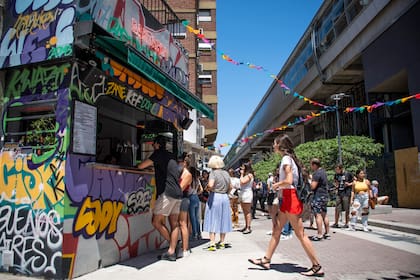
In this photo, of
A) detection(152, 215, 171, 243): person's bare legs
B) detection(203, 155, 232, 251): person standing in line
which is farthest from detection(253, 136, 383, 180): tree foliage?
detection(152, 215, 171, 243): person's bare legs

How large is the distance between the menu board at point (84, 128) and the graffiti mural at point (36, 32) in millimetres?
744

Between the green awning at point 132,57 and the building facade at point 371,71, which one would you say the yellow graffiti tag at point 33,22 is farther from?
the building facade at point 371,71

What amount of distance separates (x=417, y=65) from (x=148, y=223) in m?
14.3

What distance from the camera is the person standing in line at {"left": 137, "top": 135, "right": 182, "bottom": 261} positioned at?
17.1 ft

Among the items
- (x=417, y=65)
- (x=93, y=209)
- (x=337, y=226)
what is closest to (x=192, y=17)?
(x=417, y=65)

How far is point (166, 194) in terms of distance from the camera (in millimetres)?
5234

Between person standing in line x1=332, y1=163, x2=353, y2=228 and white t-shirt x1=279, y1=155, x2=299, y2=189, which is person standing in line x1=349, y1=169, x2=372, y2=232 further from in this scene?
white t-shirt x1=279, y1=155, x2=299, y2=189

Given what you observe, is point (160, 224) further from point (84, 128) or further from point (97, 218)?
point (84, 128)

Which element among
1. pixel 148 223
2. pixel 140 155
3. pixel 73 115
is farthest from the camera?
pixel 140 155

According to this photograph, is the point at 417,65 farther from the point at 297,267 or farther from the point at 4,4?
the point at 4,4

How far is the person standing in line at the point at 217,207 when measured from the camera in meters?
6.11

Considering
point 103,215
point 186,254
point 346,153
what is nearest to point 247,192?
point 186,254

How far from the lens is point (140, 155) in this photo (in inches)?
290

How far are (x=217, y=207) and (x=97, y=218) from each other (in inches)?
94.3
